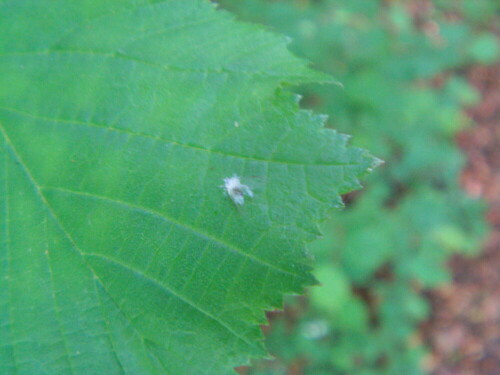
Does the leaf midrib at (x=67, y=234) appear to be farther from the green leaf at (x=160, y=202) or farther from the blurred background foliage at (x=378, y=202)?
the blurred background foliage at (x=378, y=202)

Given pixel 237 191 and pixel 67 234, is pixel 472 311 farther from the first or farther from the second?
pixel 67 234

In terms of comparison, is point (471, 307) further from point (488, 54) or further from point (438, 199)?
point (488, 54)

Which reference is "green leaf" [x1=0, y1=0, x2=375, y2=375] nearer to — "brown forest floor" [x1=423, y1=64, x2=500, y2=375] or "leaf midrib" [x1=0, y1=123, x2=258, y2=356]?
"leaf midrib" [x1=0, y1=123, x2=258, y2=356]

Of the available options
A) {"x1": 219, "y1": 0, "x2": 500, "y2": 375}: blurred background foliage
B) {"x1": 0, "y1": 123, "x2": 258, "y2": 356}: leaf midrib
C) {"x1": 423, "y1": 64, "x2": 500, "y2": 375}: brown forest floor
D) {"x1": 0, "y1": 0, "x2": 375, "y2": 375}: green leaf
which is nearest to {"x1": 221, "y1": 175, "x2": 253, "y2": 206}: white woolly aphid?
{"x1": 0, "y1": 0, "x2": 375, "y2": 375}: green leaf

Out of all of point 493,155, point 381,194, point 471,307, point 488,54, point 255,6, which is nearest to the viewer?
point 255,6

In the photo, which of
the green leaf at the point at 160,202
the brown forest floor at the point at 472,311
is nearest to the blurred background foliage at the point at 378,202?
the brown forest floor at the point at 472,311

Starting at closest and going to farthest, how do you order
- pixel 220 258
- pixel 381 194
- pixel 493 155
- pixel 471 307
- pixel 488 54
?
1. pixel 220 258
2. pixel 381 194
3. pixel 471 307
4. pixel 488 54
5. pixel 493 155

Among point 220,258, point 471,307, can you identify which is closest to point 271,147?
point 220,258

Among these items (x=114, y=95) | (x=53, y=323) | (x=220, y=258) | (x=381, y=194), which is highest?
(x=114, y=95)
